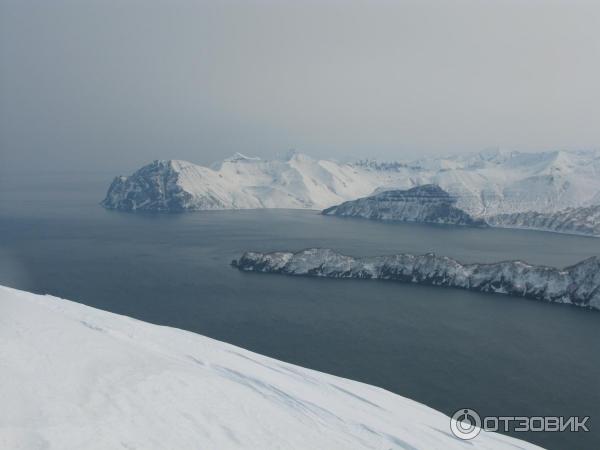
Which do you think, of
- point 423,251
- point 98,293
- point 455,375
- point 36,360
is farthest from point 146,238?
point 36,360

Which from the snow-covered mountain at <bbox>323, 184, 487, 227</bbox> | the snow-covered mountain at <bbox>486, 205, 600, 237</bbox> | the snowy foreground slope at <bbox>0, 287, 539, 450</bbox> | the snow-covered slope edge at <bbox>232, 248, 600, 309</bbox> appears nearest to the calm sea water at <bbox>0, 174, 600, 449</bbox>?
the snow-covered slope edge at <bbox>232, 248, 600, 309</bbox>

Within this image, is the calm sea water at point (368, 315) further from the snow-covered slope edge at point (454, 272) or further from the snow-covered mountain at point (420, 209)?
the snow-covered mountain at point (420, 209)

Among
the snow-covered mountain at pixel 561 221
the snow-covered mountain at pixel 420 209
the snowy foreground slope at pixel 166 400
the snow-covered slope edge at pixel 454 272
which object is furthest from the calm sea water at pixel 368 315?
the snow-covered mountain at pixel 420 209

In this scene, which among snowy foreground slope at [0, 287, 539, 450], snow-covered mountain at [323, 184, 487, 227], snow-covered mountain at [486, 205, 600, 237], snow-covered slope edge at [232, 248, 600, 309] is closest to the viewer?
snowy foreground slope at [0, 287, 539, 450]

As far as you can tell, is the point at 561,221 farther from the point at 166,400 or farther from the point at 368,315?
the point at 166,400

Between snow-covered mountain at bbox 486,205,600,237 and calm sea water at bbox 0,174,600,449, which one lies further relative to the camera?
snow-covered mountain at bbox 486,205,600,237

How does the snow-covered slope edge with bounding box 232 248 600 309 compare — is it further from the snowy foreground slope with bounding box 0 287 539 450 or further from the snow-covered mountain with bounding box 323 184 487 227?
the snow-covered mountain with bounding box 323 184 487 227

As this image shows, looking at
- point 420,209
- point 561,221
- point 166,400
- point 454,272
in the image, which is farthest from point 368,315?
point 420,209
